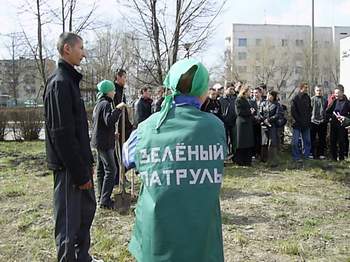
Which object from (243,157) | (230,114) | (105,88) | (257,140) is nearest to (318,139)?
(257,140)

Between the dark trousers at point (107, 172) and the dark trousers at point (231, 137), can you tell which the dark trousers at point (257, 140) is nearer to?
the dark trousers at point (231, 137)

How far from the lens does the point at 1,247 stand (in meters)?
5.18

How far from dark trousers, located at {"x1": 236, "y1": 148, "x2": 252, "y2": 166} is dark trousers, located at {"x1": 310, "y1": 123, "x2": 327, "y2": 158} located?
2145mm

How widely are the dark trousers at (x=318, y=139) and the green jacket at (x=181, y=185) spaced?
389 inches

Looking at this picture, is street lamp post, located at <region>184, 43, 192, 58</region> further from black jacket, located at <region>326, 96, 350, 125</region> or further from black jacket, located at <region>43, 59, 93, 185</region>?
black jacket, located at <region>43, 59, 93, 185</region>

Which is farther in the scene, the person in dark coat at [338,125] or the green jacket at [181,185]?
the person in dark coat at [338,125]

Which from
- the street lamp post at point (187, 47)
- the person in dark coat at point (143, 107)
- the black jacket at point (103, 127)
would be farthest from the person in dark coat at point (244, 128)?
the black jacket at point (103, 127)

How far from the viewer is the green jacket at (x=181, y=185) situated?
2.43 meters

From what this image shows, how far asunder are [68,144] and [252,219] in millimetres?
3237

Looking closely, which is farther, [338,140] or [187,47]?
[187,47]

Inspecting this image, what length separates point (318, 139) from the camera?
1199 centimetres

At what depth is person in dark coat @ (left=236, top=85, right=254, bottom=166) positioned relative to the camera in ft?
34.1

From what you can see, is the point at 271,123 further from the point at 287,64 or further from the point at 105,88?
the point at 287,64

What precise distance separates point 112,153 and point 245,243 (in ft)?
6.86
